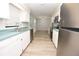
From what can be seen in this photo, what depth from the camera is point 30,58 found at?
62cm

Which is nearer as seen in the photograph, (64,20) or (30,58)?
(30,58)

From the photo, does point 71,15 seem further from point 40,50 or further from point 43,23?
point 43,23

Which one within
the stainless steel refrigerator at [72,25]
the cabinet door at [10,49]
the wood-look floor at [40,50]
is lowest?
the wood-look floor at [40,50]

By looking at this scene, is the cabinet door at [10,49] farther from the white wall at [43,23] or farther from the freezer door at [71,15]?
the white wall at [43,23]

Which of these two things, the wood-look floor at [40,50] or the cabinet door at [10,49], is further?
the wood-look floor at [40,50]

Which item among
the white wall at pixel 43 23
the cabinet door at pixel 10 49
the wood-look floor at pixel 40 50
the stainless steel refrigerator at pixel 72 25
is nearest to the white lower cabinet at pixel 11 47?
the cabinet door at pixel 10 49

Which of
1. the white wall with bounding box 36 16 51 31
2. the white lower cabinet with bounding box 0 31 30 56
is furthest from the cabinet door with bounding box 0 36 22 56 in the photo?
the white wall with bounding box 36 16 51 31

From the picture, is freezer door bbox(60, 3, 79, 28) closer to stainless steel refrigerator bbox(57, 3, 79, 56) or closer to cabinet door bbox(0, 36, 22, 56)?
stainless steel refrigerator bbox(57, 3, 79, 56)

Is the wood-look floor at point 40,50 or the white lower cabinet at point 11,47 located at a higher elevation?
the white lower cabinet at point 11,47

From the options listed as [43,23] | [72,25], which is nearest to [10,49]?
[72,25]

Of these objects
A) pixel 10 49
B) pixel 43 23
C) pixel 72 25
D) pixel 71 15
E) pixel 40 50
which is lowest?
pixel 40 50

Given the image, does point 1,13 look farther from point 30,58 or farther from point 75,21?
point 30,58

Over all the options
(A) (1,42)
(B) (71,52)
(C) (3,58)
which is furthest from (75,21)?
(A) (1,42)

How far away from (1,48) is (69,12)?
4.25ft
